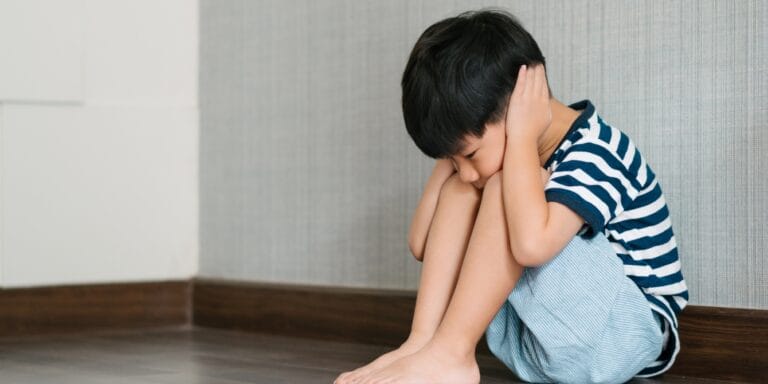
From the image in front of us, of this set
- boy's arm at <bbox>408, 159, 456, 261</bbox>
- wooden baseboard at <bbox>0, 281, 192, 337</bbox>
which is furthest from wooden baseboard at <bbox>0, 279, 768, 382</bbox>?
boy's arm at <bbox>408, 159, 456, 261</bbox>

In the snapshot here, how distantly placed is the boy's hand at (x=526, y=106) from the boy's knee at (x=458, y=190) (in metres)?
0.10

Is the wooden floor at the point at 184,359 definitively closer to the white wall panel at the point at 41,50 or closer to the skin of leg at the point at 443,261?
the skin of leg at the point at 443,261

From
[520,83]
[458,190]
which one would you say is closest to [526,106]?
[520,83]

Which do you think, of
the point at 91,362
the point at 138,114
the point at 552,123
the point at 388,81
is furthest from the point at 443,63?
the point at 138,114

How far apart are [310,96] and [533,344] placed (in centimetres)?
83

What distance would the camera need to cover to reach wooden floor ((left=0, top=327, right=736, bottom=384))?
1393 mm

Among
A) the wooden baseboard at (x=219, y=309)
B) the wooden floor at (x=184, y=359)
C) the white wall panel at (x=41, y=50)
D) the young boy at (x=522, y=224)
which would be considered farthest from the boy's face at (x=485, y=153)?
the white wall panel at (x=41, y=50)

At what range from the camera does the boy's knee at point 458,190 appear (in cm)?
128

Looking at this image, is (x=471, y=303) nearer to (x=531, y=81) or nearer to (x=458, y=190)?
(x=458, y=190)

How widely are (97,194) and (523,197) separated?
3.56 feet

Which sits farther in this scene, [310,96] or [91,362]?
[310,96]

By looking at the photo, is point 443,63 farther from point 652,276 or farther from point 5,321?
point 5,321

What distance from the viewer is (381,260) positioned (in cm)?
181

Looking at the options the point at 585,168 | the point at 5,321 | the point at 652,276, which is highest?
the point at 585,168
